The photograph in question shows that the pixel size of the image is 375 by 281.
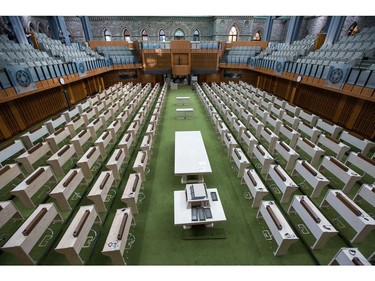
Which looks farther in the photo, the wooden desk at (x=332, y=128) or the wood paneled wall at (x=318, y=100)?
the wood paneled wall at (x=318, y=100)

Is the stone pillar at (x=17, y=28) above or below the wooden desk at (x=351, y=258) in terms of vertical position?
above

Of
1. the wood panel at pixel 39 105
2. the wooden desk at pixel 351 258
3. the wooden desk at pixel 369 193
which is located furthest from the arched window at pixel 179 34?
the wooden desk at pixel 351 258

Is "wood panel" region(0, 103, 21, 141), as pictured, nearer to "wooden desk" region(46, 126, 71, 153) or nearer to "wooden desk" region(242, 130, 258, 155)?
"wooden desk" region(46, 126, 71, 153)

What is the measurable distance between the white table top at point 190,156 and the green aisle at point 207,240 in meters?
0.63

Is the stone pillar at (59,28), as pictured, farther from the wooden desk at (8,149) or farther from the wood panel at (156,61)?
the wooden desk at (8,149)

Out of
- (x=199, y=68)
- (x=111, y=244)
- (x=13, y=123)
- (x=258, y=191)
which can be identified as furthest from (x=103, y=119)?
(x=199, y=68)

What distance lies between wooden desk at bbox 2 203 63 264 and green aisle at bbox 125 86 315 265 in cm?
172

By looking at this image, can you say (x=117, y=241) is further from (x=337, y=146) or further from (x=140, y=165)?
(x=337, y=146)

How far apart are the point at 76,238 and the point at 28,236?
0.88 metres

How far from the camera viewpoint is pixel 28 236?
3312 mm

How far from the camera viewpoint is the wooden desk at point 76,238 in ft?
10.4

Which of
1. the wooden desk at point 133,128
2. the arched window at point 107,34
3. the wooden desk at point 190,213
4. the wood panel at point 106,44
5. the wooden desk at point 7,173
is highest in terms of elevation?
the arched window at point 107,34

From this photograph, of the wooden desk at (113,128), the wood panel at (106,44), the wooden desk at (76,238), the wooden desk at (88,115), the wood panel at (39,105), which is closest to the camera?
the wooden desk at (76,238)

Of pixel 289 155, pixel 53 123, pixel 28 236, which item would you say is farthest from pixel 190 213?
pixel 53 123
